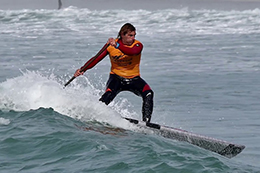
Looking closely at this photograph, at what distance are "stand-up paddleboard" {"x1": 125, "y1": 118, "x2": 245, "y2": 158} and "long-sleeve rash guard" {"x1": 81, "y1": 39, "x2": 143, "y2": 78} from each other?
95 centimetres

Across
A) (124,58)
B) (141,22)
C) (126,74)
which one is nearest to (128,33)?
(124,58)

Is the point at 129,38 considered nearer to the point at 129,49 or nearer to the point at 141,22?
the point at 129,49

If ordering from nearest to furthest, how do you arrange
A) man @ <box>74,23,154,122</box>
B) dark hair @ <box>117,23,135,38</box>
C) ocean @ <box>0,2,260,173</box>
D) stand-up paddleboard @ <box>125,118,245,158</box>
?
1. ocean @ <box>0,2,260,173</box>
2. stand-up paddleboard @ <box>125,118,245,158</box>
3. dark hair @ <box>117,23,135,38</box>
4. man @ <box>74,23,154,122</box>

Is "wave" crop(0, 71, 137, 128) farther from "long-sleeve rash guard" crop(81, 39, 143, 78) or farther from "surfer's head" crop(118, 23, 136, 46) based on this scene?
"surfer's head" crop(118, 23, 136, 46)

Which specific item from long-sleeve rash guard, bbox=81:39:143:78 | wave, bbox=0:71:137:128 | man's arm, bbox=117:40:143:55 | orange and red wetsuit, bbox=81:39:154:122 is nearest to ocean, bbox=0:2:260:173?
wave, bbox=0:71:137:128

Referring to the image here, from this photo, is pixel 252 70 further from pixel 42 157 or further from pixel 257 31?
pixel 257 31

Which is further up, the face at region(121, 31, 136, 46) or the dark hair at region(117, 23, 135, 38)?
the dark hair at region(117, 23, 135, 38)

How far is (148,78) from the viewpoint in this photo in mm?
18312

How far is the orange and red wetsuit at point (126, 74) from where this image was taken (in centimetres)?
939

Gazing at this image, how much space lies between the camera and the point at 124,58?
9.42 metres

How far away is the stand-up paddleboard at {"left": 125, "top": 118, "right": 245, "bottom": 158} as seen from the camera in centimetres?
818

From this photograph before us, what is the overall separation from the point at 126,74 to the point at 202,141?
192cm

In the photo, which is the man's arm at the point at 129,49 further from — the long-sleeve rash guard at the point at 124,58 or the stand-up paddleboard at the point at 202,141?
the stand-up paddleboard at the point at 202,141

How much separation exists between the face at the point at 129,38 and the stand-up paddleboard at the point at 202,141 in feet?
4.35
